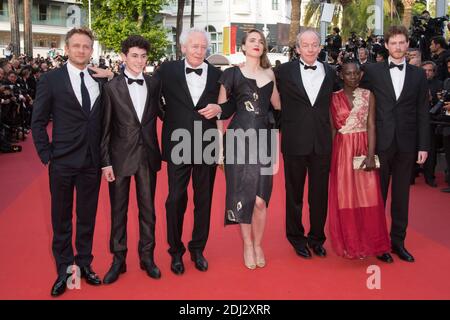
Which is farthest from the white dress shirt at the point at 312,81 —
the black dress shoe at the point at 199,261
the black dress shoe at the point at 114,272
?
the black dress shoe at the point at 114,272

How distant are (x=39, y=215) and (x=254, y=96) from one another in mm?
3102

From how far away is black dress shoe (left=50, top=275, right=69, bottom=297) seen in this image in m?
3.67

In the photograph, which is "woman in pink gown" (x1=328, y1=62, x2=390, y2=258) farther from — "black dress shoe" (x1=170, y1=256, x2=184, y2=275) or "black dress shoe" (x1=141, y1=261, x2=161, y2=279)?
"black dress shoe" (x1=141, y1=261, x2=161, y2=279)

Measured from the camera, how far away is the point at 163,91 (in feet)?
13.3

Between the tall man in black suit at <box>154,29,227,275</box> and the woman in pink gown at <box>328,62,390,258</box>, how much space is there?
1.02 metres

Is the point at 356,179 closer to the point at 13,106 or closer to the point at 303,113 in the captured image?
the point at 303,113

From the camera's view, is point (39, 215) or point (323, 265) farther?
point (39, 215)

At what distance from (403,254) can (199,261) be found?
1665 mm

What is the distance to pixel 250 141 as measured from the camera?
4.11 metres

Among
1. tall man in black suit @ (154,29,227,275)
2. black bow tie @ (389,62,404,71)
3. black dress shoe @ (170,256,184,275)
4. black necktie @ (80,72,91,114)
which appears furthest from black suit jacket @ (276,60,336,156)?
black necktie @ (80,72,91,114)

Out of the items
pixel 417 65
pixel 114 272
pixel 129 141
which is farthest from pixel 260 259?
pixel 417 65
